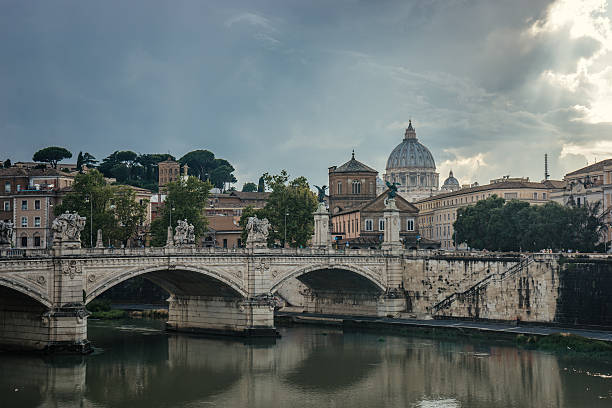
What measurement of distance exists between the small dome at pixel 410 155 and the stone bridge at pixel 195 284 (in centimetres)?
11295

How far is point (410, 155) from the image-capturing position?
179m

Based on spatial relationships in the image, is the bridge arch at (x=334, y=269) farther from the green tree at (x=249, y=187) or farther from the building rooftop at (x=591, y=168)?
the green tree at (x=249, y=187)

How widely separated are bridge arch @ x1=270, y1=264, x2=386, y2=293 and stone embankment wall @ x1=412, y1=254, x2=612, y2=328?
2582 millimetres

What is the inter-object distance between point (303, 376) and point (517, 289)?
19420 mm

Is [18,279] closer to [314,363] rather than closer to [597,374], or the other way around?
[314,363]

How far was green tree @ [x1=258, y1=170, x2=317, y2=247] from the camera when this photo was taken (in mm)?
78625

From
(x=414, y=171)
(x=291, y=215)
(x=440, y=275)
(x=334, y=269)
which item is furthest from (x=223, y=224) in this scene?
(x=414, y=171)

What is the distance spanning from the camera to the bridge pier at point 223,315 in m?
54.2

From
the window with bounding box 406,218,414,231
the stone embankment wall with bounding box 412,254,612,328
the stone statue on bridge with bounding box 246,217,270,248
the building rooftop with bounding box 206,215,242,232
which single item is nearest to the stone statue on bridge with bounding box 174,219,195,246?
the stone statue on bridge with bounding box 246,217,270,248

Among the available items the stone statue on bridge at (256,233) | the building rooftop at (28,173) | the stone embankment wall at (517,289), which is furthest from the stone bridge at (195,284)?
the building rooftop at (28,173)

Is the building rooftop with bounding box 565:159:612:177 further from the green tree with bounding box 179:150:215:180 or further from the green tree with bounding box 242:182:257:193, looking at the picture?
the green tree with bounding box 242:182:257:193

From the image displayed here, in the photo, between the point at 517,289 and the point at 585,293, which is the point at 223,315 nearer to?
the point at 517,289

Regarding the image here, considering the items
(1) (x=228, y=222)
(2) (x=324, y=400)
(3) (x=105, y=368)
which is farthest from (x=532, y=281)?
(1) (x=228, y=222)

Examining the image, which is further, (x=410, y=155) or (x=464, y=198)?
(x=410, y=155)
